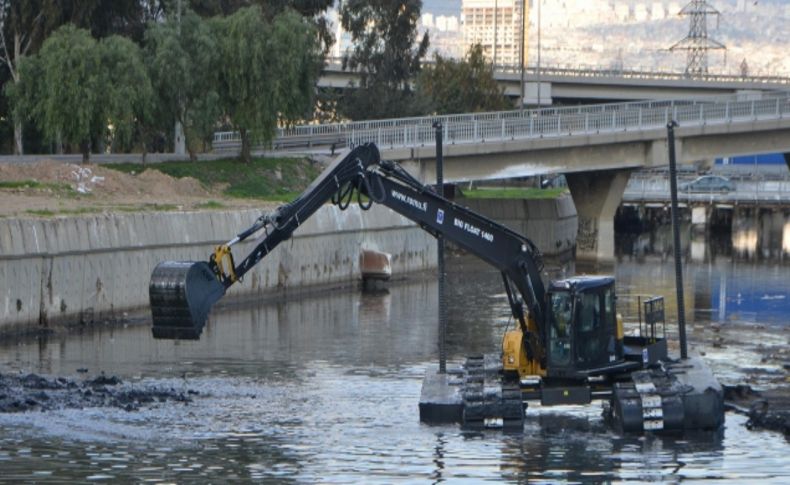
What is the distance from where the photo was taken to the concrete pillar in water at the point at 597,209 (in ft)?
273

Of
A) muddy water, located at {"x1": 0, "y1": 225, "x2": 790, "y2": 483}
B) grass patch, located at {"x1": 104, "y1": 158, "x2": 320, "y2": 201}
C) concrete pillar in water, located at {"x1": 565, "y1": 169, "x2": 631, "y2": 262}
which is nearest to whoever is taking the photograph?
muddy water, located at {"x1": 0, "y1": 225, "x2": 790, "y2": 483}

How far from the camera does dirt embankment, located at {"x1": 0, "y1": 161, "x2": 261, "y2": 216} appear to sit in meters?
53.7

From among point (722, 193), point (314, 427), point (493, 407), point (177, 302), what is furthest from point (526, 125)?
point (177, 302)

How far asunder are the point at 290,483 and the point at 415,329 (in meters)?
24.0

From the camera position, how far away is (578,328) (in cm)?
2952

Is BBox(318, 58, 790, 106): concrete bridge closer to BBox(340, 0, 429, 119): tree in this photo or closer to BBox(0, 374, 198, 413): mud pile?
BBox(340, 0, 429, 119): tree

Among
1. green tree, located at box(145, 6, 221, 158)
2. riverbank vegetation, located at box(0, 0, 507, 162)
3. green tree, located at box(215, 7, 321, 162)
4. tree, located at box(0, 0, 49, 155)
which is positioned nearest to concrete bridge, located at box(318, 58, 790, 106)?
riverbank vegetation, located at box(0, 0, 507, 162)

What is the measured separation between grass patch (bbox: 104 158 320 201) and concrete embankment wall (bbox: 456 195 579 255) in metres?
14.0

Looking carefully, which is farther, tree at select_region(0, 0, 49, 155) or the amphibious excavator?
tree at select_region(0, 0, 49, 155)

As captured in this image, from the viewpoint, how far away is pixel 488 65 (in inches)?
4931

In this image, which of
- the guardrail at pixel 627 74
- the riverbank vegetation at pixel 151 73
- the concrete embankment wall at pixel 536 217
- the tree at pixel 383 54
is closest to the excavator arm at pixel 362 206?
the riverbank vegetation at pixel 151 73

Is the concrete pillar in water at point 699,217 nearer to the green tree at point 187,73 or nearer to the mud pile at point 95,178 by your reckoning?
the green tree at point 187,73

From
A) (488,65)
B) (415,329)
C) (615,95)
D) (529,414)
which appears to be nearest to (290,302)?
(415,329)

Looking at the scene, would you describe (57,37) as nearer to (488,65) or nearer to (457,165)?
(457,165)
